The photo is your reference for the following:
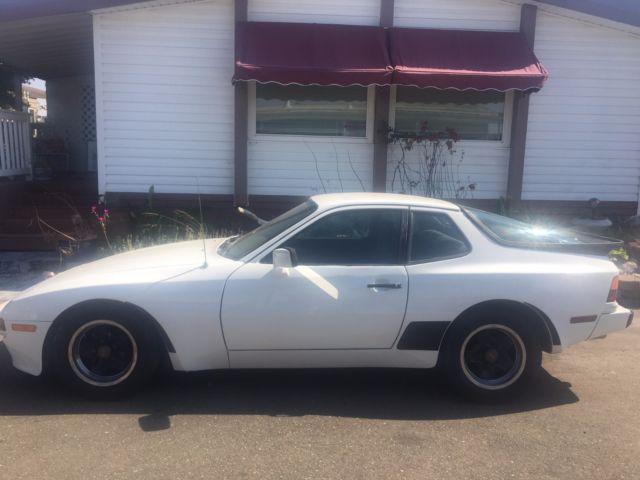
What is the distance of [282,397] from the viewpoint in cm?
434

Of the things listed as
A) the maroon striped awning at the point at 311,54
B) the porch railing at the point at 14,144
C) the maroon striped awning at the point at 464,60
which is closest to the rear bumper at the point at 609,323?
the maroon striped awning at the point at 464,60

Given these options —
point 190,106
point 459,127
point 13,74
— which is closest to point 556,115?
point 459,127

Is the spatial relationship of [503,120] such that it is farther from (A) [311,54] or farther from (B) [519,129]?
(A) [311,54]

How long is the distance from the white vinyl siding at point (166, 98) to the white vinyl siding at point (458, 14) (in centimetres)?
265

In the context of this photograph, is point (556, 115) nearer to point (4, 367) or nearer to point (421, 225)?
point (421, 225)

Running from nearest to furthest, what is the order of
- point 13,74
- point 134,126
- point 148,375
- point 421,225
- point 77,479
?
point 77,479 → point 148,375 → point 421,225 → point 134,126 → point 13,74

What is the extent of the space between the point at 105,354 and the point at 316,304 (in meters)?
1.48

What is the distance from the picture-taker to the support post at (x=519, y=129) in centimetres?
925

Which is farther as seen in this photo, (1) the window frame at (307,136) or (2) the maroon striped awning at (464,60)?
(1) the window frame at (307,136)

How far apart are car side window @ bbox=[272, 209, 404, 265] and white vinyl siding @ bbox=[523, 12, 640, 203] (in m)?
6.09

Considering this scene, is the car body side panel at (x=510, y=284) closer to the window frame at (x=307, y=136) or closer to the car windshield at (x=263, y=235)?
the car windshield at (x=263, y=235)

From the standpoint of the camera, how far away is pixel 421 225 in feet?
14.7

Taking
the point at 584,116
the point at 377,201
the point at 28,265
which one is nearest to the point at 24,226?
the point at 28,265

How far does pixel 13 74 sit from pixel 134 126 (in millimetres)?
4981
